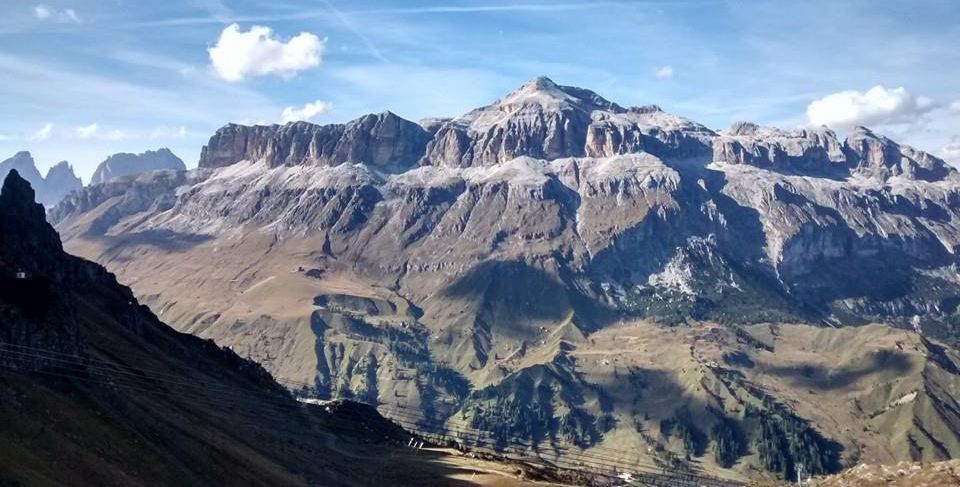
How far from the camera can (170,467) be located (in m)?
92.5

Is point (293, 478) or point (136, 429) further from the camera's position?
point (293, 478)

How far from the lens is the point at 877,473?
250 feet

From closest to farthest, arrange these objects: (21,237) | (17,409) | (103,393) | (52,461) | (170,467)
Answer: (52,461)
(17,409)
(170,467)
(103,393)
(21,237)

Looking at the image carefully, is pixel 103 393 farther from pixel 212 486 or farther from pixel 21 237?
pixel 21 237

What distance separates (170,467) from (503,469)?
72.9 meters

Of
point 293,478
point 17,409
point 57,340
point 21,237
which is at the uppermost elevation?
point 21,237

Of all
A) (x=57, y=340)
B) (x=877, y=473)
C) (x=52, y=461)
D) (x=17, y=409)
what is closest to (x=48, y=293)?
(x=57, y=340)

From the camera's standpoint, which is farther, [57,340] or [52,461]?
[57,340]

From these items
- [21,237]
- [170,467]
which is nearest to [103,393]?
[170,467]

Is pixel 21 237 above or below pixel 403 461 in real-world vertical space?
above

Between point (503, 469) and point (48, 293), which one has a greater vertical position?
point (48, 293)

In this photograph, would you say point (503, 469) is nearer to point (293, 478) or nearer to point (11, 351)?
point (293, 478)

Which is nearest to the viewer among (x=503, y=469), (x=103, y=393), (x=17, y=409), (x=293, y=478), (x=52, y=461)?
(x=52, y=461)

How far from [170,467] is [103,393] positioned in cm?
1330
